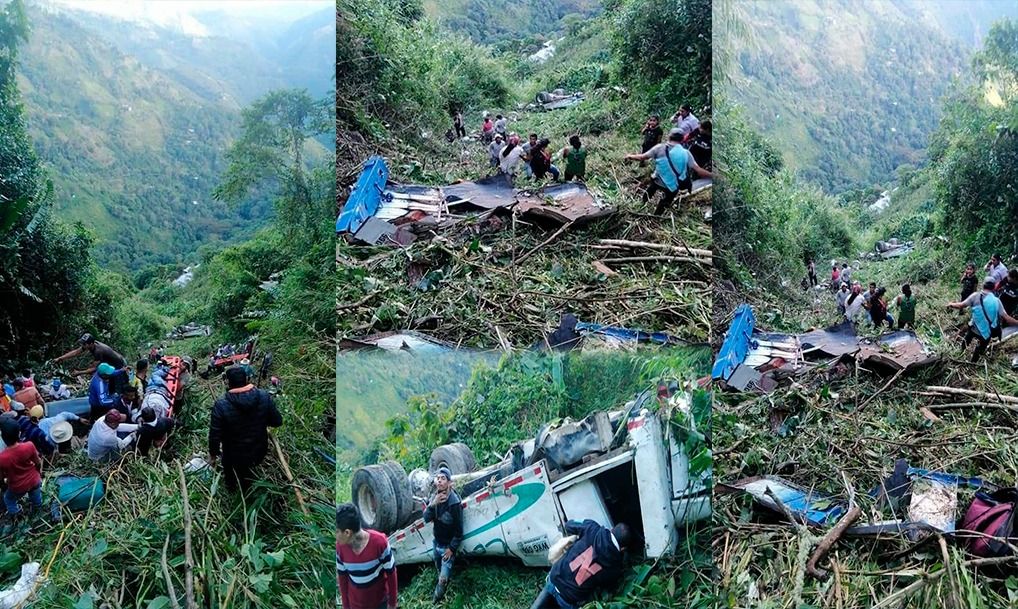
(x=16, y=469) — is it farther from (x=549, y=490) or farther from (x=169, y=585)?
(x=549, y=490)

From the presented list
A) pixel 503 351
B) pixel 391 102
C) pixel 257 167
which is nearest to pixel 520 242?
pixel 503 351

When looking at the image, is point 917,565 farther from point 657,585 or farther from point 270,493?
point 270,493

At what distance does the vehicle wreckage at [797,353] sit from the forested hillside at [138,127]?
309 centimetres

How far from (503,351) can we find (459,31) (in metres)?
1.97

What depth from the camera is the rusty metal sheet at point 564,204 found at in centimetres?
445

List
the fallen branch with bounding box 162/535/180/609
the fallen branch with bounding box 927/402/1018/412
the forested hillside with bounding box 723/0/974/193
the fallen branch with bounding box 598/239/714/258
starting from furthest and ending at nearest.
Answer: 1. the forested hillside with bounding box 723/0/974/193
2. the fallen branch with bounding box 927/402/1018/412
3. the fallen branch with bounding box 598/239/714/258
4. the fallen branch with bounding box 162/535/180/609

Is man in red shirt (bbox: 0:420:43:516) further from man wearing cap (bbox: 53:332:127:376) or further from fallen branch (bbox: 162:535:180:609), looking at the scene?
fallen branch (bbox: 162:535:180:609)

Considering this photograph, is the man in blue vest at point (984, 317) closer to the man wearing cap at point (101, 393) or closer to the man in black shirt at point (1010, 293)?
the man in black shirt at point (1010, 293)

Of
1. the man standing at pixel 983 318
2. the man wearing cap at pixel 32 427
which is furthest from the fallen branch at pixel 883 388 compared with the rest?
the man wearing cap at pixel 32 427

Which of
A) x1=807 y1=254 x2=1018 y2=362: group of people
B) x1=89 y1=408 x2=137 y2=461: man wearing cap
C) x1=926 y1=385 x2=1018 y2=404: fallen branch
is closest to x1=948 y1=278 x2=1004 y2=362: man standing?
x1=807 y1=254 x2=1018 y2=362: group of people

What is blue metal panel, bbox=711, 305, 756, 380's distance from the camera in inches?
192

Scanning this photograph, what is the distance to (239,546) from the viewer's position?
421 cm

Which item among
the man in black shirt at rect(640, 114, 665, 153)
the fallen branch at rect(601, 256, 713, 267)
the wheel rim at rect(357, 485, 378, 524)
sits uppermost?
the man in black shirt at rect(640, 114, 665, 153)

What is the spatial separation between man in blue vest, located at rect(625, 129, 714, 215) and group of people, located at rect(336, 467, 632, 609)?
6.30ft
